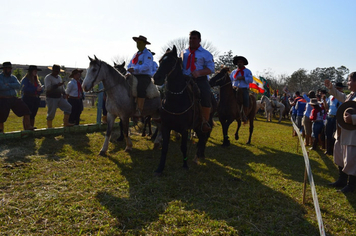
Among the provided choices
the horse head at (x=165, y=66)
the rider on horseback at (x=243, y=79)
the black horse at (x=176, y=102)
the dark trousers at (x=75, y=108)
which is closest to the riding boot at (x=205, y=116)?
the black horse at (x=176, y=102)

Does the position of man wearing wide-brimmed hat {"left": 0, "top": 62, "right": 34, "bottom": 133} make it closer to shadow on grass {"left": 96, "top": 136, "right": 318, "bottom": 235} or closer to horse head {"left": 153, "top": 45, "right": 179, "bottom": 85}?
shadow on grass {"left": 96, "top": 136, "right": 318, "bottom": 235}

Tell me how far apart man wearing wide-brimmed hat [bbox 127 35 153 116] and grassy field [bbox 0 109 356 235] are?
1.67m

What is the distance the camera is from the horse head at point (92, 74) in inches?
256

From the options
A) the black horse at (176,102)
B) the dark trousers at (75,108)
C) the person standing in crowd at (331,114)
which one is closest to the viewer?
the black horse at (176,102)

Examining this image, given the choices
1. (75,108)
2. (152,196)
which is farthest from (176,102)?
(75,108)

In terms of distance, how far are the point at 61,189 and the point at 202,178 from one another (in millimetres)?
2695

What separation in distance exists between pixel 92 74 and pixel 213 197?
14.4 feet

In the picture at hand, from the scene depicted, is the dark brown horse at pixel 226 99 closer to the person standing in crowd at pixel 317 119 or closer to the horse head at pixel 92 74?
the person standing in crowd at pixel 317 119

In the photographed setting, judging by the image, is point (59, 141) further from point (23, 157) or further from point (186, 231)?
point (186, 231)

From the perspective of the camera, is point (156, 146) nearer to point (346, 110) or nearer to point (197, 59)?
point (197, 59)

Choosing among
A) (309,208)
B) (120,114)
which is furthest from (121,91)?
(309,208)

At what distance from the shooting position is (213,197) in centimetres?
439

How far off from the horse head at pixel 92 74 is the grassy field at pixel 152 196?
1.83 m

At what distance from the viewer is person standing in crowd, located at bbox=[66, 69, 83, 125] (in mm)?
10094
